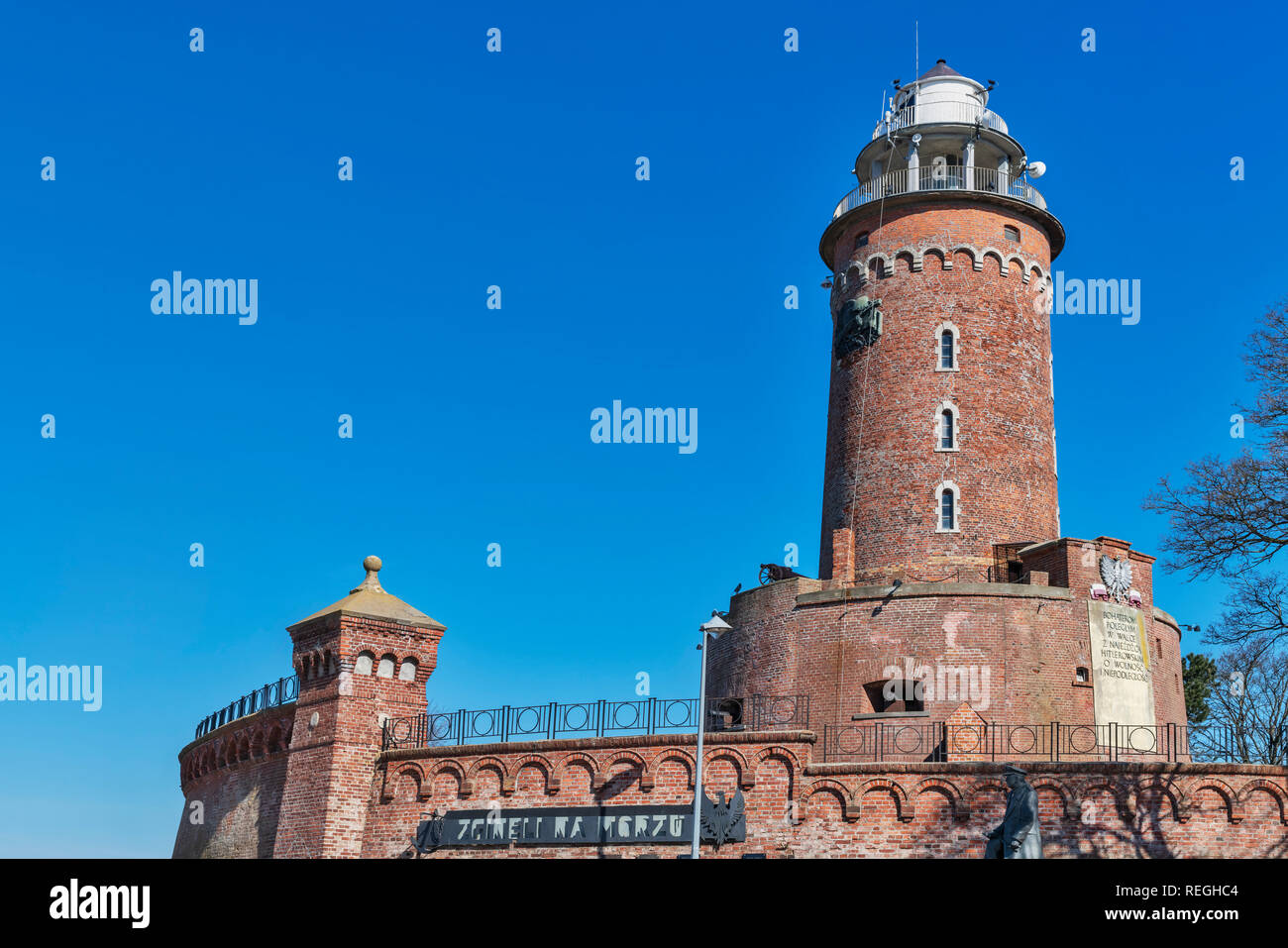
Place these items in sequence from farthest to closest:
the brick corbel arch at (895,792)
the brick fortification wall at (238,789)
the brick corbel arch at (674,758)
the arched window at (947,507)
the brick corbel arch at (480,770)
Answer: the arched window at (947,507) < the brick fortification wall at (238,789) < the brick corbel arch at (480,770) < the brick corbel arch at (674,758) < the brick corbel arch at (895,792)

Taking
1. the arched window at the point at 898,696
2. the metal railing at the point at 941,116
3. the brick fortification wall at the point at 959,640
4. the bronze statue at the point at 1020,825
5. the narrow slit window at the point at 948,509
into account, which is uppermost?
the metal railing at the point at 941,116

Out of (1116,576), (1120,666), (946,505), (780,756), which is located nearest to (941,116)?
(946,505)

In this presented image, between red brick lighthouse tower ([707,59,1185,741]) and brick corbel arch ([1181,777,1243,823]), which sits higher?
red brick lighthouse tower ([707,59,1185,741])

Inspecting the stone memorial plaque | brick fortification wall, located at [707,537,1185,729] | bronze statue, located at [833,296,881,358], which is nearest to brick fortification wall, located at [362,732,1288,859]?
brick fortification wall, located at [707,537,1185,729]

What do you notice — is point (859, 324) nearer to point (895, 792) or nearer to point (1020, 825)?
point (895, 792)

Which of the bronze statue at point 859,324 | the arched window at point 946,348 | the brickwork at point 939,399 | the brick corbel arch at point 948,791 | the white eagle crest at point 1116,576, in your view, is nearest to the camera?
the brick corbel arch at point 948,791

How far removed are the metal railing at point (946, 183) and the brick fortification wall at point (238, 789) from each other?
21.8m

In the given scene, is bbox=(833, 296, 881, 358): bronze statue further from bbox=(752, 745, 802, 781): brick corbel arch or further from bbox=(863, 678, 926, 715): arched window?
bbox=(752, 745, 802, 781): brick corbel arch

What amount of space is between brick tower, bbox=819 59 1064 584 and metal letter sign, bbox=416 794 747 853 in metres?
10.4

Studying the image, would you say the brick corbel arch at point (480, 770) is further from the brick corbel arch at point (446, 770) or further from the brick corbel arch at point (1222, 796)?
the brick corbel arch at point (1222, 796)

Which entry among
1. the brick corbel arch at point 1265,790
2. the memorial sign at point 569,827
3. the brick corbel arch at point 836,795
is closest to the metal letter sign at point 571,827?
the memorial sign at point 569,827

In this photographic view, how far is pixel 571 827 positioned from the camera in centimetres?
2706

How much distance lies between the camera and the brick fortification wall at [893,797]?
80.4 feet

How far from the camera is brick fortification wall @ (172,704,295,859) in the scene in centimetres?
3061
